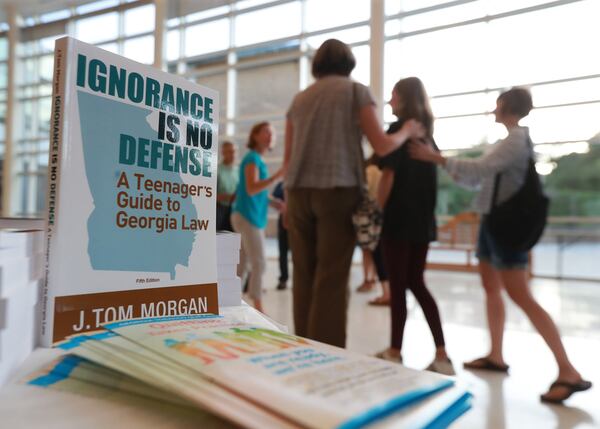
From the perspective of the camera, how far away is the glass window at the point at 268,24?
7.73 metres

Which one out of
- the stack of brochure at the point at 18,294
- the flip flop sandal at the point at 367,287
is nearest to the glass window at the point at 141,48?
the flip flop sandal at the point at 367,287

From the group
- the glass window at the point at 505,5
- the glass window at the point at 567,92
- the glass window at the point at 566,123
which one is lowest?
the glass window at the point at 566,123

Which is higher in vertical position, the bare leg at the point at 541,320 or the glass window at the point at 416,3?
the glass window at the point at 416,3

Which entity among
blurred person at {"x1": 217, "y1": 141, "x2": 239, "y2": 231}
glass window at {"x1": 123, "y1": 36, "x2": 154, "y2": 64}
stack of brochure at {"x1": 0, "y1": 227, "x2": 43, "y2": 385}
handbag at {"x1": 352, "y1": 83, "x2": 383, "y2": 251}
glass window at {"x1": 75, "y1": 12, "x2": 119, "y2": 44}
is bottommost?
stack of brochure at {"x1": 0, "y1": 227, "x2": 43, "y2": 385}

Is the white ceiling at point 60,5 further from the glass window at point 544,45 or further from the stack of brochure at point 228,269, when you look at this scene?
the stack of brochure at point 228,269

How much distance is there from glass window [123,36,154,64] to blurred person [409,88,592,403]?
8.15 m

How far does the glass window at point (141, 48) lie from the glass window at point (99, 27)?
452mm

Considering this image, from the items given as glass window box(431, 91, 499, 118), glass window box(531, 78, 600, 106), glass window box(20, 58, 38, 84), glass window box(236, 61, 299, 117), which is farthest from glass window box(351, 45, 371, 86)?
glass window box(20, 58, 38, 84)

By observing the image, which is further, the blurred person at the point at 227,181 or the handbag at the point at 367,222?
the blurred person at the point at 227,181

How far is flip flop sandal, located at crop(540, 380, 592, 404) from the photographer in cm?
178

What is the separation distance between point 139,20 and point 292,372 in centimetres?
1008

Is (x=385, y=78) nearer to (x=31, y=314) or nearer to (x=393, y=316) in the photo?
(x=393, y=316)

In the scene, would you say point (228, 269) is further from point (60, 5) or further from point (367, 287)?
point (60, 5)

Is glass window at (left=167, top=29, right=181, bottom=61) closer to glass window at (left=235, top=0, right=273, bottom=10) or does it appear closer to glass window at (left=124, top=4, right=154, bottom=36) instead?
glass window at (left=124, top=4, right=154, bottom=36)
